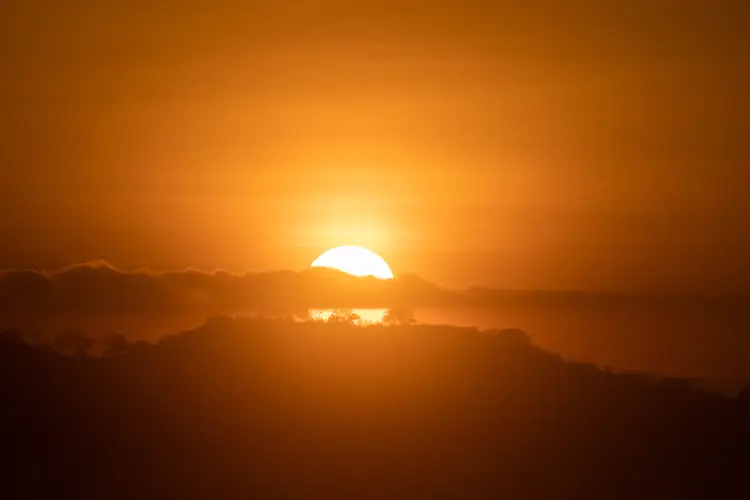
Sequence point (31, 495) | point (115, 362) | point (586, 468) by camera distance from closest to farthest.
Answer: point (31, 495), point (586, 468), point (115, 362)

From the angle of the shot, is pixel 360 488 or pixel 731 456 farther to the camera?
pixel 731 456

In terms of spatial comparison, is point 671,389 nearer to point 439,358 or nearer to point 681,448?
point 681,448

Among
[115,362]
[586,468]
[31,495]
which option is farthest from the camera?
[115,362]

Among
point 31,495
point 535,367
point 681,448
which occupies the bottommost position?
point 31,495

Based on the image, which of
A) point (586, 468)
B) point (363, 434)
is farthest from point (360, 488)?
point (586, 468)

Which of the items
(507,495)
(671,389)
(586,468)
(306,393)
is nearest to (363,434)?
(306,393)

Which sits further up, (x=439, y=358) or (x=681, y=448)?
(x=439, y=358)

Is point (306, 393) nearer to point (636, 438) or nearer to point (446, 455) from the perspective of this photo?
point (446, 455)
